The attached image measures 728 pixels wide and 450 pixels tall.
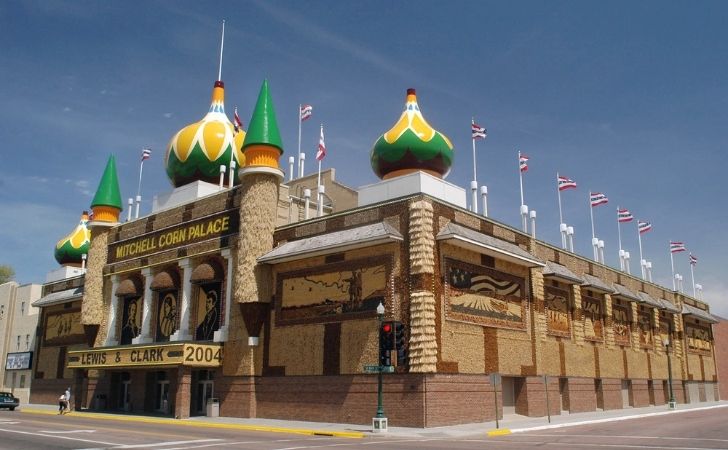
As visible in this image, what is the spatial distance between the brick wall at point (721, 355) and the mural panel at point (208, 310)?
53041 mm

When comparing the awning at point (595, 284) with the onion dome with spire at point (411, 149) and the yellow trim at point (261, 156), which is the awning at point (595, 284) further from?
the yellow trim at point (261, 156)

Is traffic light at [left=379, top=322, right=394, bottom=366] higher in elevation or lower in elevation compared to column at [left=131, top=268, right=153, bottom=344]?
lower

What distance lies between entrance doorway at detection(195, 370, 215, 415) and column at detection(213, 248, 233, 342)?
3.12 m

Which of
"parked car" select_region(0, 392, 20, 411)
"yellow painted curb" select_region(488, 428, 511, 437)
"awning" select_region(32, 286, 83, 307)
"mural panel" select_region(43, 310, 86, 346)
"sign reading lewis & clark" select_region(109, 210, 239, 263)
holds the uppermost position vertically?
"sign reading lewis & clark" select_region(109, 210, 239, 263)

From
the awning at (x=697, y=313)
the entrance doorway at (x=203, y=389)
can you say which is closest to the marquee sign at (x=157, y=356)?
the entrance doorway at (x=203, y=389)

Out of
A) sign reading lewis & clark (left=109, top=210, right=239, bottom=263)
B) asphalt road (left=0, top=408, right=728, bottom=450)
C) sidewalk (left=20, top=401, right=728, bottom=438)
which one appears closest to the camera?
asphalt road (left=0, top=408, right=728, bottom=450)

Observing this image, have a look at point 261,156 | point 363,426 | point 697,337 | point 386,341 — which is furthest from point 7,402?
point 697,337

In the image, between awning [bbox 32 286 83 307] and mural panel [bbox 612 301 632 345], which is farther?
awning [bbox 32 286 83 307]

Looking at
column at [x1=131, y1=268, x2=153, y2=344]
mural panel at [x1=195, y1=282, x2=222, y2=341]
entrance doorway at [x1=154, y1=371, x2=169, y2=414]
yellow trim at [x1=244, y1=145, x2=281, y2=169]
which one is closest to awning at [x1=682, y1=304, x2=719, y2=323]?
yellow trim at [x1=244, y1=145, x2=281, y2=169]

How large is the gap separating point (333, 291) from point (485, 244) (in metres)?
7.75

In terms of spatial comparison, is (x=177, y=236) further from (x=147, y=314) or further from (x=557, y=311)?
(x=557, y=311)

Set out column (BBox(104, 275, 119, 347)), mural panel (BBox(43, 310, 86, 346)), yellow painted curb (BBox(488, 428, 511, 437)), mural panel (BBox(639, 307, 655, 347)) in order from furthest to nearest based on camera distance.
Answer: mural panel (BBox(639, 307, 655, 347))
mural panel (BBox(43, 310, 86, 346))
column (BBox(104, 275, 119, 347))
yellow painted curb (BBox(488, 428, 511, 437))

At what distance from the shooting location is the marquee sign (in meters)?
34.1

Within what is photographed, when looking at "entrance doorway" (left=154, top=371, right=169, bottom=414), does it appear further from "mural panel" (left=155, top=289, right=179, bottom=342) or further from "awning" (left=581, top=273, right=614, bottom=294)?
"awning" (left=581, top=273, right=614, bottom=294)
